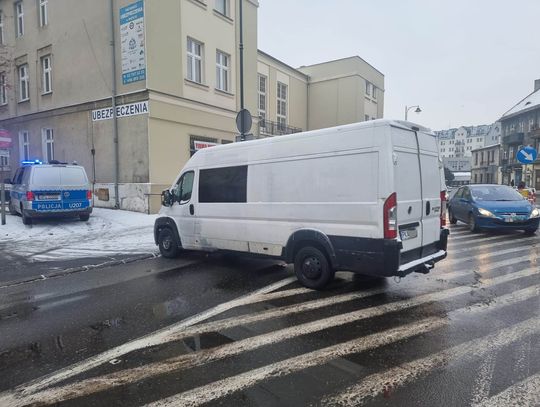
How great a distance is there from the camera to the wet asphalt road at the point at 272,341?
2.98 metres

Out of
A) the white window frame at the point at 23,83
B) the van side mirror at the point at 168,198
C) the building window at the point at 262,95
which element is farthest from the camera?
the building window at the point at 262,95

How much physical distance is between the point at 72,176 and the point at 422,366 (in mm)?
12137

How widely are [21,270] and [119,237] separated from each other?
3.76 metres

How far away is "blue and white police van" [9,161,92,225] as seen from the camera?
1172cm

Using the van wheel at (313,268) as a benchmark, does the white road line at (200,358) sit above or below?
below

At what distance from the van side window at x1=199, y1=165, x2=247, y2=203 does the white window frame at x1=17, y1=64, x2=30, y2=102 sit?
59.9ft

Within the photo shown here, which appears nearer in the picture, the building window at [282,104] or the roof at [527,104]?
the building window at [282,104]

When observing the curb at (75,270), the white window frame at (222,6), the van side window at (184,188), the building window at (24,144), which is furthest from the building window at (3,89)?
the van side window at (184,188)

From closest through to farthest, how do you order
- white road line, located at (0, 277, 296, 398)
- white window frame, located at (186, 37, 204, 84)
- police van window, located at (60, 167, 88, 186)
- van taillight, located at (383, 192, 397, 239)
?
white road line, located at (0, 277, 296, 398) < van taillight, located at (383, 192, 397, 239) < police van window, located at (60, 167, 88, 186) < white window frame, located at (186, 37, 204, 84)

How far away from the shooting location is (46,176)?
1190cm

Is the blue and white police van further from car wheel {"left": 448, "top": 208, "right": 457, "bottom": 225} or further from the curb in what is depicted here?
car wheel {"left": 448, "top": 208, "right": 457, "bottom": 225}

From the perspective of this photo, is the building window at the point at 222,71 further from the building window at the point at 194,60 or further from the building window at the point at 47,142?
the building window at the point at 47,142

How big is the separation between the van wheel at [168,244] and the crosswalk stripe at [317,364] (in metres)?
5.22

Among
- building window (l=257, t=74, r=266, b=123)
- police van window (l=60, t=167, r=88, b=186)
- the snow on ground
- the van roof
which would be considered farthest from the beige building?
the van roof
